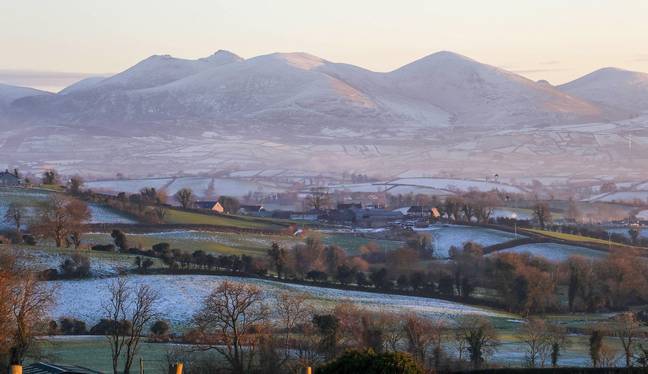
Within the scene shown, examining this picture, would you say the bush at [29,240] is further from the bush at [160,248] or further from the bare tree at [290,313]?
the bare tree at [290,313]

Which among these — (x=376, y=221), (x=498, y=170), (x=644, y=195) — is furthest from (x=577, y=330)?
(x=498, y=170)

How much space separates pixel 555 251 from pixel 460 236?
7.64 m

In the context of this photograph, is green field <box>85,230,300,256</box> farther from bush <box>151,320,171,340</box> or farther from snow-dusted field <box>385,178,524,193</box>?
snow-dusted field <box>385,178,524,193</box>

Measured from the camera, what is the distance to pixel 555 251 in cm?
5997

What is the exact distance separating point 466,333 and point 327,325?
14.1 ft

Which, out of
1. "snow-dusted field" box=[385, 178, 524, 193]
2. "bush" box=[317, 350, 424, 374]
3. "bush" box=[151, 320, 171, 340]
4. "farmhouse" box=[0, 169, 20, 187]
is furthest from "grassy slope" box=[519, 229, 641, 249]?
"snow-dusted field" box=[385, 178, 524, 193]

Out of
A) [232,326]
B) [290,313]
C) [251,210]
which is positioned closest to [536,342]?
[290,313]

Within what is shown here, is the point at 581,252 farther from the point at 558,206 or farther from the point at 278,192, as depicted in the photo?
the point at 278,192

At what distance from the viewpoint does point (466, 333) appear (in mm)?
34750

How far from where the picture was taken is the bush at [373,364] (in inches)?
715

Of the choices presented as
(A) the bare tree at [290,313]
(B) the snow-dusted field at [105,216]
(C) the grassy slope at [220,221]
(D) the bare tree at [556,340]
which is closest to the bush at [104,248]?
(A) the bare tree at [290,313]

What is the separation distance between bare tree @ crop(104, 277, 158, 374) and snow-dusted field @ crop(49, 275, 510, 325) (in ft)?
1.37

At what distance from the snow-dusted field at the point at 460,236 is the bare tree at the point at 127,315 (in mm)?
23256

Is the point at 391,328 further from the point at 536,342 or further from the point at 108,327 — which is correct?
the point at 108,327
